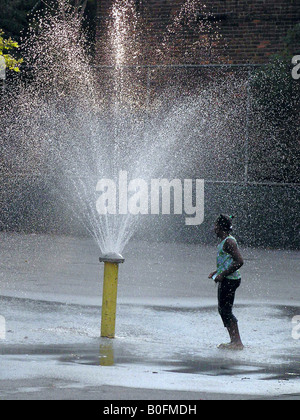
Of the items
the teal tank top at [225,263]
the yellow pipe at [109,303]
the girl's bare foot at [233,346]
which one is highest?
the teal tank top at [225,263]

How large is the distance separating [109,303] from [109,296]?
2.9 inches

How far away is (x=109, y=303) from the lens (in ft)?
30.3

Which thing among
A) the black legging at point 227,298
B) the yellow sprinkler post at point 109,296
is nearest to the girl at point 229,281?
the black legging at point 227,298

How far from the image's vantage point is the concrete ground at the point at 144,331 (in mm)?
6855

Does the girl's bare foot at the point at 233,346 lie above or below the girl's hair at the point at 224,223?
below

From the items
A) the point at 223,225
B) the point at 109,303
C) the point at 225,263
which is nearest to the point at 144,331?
the point at 109,303

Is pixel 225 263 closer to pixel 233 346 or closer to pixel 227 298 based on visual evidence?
pixel 227 298

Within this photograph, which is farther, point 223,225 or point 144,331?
point 144,331

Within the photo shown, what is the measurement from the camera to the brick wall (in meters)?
22.9

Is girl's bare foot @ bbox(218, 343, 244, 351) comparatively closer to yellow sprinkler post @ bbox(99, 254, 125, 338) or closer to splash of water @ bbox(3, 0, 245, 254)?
yellow sprinkler post @ bbox(99, 254, 125, 338)

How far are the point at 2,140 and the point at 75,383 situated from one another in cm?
1733

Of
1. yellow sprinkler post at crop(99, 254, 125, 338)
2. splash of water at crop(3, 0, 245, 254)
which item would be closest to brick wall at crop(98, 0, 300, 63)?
splash of water at crop(3, 0, 245, 254)

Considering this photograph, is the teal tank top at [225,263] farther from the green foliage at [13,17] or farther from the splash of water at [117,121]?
the green foliage at [13,17]

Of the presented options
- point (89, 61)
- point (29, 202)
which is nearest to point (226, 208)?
point (29, 202)
